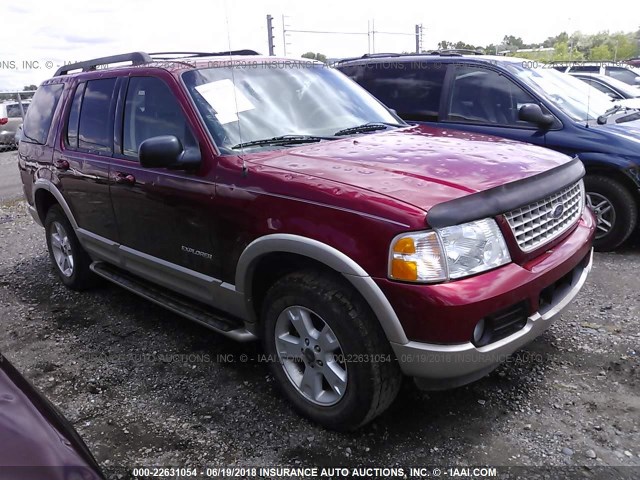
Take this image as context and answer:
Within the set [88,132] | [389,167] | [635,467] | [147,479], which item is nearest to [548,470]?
[635,467]

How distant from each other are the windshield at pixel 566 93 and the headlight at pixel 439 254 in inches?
147

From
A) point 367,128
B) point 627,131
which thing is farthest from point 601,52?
point 367,128

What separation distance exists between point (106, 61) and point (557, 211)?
3.67 metres

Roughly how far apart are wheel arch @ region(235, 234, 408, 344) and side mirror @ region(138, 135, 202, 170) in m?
0.66

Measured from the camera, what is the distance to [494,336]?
2477mm

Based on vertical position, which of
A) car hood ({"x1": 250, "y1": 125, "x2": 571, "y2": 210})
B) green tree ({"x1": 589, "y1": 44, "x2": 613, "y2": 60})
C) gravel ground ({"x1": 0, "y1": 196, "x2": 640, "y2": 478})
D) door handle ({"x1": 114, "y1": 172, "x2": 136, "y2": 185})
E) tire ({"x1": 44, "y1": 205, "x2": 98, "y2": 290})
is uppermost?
green tree ({"x1": 589, "y1": 44, "x2": 613, "y2": 60})

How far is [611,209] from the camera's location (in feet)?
17.3

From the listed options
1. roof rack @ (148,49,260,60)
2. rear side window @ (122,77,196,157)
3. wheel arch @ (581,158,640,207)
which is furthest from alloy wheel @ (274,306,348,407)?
wheel arch @ (581,158,640,207)

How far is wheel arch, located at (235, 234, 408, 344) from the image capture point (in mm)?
2400

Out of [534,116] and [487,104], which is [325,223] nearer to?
[534,116]

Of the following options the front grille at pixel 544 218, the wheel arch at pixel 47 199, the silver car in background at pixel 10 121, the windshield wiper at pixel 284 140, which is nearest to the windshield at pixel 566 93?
the front grille at pixel 544 218

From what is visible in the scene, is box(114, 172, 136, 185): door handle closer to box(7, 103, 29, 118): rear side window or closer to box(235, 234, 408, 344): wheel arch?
box(235, 234, 408, 344): wheel arch

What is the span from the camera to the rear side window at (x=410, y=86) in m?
6.11

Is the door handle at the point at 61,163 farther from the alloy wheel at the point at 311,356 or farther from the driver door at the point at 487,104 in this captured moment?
the driver door at the point at 487,104
